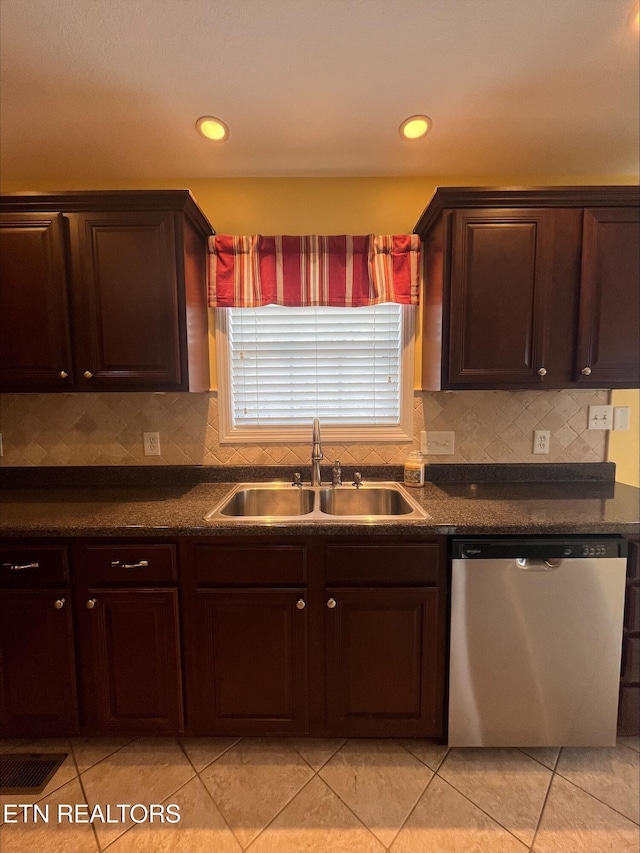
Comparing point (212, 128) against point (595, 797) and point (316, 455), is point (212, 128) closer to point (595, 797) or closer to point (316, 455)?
point (316, 455)

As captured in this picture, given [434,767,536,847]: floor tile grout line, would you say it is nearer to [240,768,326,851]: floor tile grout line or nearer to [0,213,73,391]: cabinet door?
[240,768,326,851]: floor tile grout line

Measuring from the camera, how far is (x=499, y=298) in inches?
63.8

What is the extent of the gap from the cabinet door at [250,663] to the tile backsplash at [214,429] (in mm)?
770

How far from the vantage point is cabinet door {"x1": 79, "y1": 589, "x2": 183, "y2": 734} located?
142 centimetres

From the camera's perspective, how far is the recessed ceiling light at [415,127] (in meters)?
1.63

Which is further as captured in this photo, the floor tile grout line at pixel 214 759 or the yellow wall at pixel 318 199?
the yellow wall at pixel 318 199

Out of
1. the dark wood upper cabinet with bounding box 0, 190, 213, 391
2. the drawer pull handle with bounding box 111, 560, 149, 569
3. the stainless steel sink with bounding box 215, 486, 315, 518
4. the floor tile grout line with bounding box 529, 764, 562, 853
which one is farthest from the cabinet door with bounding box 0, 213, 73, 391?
the floor tile grout line with bounding box 529, 764, 562, 853

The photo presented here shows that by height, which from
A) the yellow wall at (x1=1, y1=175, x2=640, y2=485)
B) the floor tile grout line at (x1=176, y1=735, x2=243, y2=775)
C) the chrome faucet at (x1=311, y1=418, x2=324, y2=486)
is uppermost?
the yellow wall at (x1=1, y1=175, x2=640, y2=485)

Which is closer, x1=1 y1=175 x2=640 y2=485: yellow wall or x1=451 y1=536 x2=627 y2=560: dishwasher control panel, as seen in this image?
x1=451 y1=536 x2=627 y2=560: dishwasher control panel

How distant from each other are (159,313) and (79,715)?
1661mm

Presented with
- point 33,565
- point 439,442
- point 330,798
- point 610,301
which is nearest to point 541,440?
point 439,442

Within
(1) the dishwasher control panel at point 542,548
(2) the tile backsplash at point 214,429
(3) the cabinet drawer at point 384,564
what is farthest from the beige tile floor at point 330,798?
(2) the tile backsplash at point 214,429

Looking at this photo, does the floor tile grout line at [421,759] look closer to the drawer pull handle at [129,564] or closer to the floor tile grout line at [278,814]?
the floor tile grout line at [278,814]

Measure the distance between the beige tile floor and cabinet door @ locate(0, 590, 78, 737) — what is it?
0.56 ft
